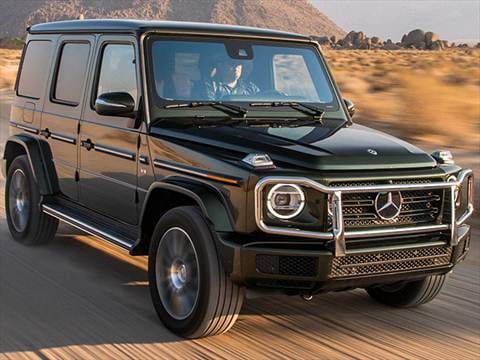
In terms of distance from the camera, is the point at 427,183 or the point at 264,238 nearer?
the point at 264,238

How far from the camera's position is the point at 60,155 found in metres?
6.82

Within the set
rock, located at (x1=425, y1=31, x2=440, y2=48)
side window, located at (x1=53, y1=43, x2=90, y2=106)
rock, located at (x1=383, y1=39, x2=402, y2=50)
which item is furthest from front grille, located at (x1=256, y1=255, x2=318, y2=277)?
rock, located at (x1=425, y1=31, x2=440, y2=48)

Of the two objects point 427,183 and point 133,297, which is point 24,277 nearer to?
point 133,297

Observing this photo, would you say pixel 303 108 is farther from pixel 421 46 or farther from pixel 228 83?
pixel 421 46

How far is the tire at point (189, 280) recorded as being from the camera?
468 centimetres

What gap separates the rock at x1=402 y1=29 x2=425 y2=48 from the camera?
104438 millimetres

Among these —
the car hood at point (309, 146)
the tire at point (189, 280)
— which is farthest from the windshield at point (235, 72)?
the tire at point (189, 280)

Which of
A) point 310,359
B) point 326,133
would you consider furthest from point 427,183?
point 310,359

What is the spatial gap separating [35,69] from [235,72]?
7.98 ft

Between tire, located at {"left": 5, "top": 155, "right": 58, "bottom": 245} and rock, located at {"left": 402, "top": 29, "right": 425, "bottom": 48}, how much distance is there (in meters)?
101

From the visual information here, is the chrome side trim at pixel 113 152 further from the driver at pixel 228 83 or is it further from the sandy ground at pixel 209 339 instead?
the sandy ground at pixel 209 339

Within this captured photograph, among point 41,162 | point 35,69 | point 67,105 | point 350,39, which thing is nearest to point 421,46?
point 350,39

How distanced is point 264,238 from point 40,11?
13296cm

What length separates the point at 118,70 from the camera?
19.8 ft
